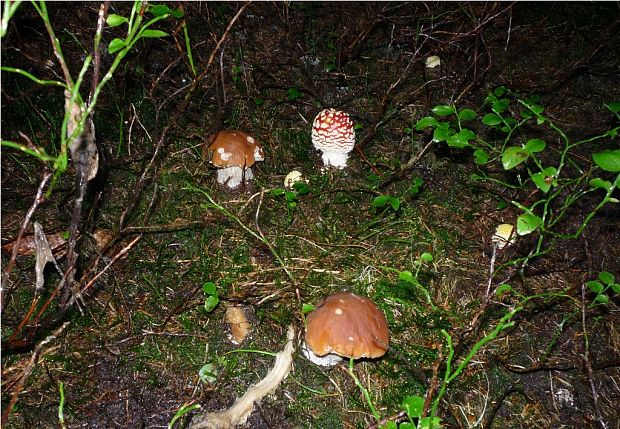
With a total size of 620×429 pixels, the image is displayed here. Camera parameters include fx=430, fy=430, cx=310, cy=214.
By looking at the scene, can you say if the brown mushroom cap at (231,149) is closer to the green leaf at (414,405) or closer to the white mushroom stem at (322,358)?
the white mushroom stem at (322,358)

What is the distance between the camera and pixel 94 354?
2.31 metres

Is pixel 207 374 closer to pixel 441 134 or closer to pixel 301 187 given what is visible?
pixel 301 187

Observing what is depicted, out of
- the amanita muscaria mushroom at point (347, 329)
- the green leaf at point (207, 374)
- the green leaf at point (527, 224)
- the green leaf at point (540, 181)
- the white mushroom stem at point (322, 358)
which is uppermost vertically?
the green leaf at point (540, 181)

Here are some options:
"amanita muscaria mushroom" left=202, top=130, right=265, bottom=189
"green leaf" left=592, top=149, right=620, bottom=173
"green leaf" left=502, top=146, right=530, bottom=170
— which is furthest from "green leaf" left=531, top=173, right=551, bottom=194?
"amanita muscaria mushroom" left=202, top=130, right=265, bottom=189

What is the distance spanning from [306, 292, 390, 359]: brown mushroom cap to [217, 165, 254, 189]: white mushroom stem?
1.33 metres

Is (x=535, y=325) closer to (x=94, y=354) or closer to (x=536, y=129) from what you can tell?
(x=536, y=129)

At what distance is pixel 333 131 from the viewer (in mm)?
3156

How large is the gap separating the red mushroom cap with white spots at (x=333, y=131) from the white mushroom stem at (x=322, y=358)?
1496 millimetres

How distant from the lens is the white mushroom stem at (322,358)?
7.75ft

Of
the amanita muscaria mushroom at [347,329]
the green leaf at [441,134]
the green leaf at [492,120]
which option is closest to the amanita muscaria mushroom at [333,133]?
the green leaf at [441,134]

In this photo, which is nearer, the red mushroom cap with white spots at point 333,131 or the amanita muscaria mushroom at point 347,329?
the amanita muscaria mushroom at point 347,329

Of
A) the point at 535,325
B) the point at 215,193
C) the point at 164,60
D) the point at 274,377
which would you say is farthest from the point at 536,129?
Result: the point at 164,60

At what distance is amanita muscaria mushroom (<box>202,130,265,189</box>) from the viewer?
117 inches

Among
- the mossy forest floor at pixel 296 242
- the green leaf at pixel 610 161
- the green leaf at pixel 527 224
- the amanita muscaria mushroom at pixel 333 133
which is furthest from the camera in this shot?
the amanita muscaria mushroom at pixel 333 133
